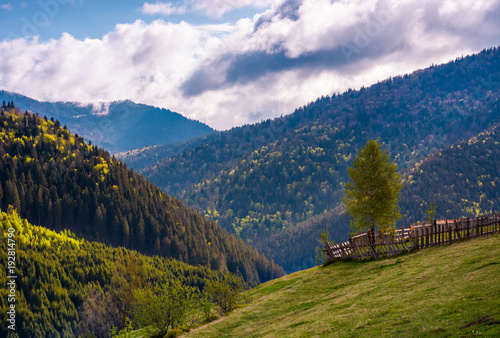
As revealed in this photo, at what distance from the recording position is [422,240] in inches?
2042

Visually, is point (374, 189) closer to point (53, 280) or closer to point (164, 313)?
point (164, 313)

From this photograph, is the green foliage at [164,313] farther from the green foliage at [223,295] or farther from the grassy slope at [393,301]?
the grassy slope at [393,301]

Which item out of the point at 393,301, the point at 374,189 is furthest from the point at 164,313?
the point at 374,189

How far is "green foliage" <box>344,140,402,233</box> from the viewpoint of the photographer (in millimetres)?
64500

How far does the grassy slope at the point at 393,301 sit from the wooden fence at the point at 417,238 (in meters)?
1.92

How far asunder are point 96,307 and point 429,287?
15341 centimetres

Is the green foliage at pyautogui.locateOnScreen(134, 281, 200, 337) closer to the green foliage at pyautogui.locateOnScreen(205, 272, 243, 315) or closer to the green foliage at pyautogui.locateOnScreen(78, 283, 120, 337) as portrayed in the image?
the green foliage at pyautogui.locateOnScreen(205, 272, 243, 315)

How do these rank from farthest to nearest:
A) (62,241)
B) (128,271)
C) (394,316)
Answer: (62,241)
(128,271)
(394,316)

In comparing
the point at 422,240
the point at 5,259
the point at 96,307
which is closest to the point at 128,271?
the point at 96,307

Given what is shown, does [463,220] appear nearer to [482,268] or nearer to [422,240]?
[422,240]

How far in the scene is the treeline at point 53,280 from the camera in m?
150

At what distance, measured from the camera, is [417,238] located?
5266 cm

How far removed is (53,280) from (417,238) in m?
159

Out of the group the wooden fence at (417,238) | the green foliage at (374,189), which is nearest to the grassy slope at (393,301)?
the wooden fence at (417,238)
